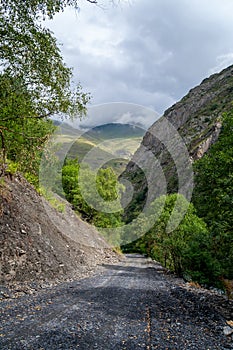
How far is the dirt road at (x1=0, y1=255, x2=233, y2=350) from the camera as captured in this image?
5.21 meters

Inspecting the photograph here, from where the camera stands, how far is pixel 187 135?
385 ft

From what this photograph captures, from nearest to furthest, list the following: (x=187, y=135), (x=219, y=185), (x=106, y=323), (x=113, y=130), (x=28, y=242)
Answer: (x=106, y=323)
(x=219, y=185)
(x=28, y=242)
(x=113, y=130)
(x=187, y=135)

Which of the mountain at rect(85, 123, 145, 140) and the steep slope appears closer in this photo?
the steep slope

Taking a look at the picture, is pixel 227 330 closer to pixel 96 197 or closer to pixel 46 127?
pixel 46 127

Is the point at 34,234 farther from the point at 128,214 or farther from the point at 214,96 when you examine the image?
the point at 214,96

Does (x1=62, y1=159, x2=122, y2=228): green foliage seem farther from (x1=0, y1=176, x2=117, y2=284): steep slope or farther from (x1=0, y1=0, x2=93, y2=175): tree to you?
(x1=0, y1=0, x2=93, y2=175): tree

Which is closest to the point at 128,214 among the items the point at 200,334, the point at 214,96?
the point at 214,96

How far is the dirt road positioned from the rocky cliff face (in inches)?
2922

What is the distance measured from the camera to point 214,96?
142000 millimetres

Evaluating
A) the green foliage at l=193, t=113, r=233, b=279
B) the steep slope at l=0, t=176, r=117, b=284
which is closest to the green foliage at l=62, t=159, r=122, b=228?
the steep slope at l=0, t=176, r=117, b=284

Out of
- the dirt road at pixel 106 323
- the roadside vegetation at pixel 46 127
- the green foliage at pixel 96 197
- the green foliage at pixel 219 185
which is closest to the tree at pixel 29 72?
the roadside vegetation at pixel 46 127

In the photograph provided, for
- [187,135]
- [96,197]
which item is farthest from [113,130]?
[187,135]

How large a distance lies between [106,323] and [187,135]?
11628 cm

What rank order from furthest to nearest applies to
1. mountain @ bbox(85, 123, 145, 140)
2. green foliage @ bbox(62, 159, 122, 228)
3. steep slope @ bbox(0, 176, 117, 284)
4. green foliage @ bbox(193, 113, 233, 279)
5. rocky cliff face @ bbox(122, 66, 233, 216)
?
rocky cliff face @ bbox(122, 66, 233, 216) → green foliage @ bbox(62, 159, 122, 228) → mountain @ bbox(85, 123, 145, 140) → green foliage @ bbox(193, 113, 233, 279) → steep slope @ bbox(0, 176, 117, 284)
